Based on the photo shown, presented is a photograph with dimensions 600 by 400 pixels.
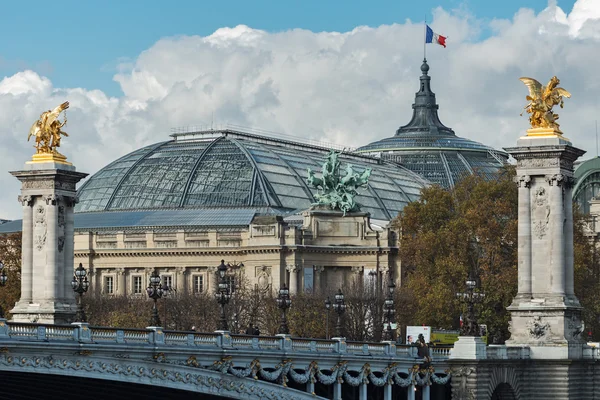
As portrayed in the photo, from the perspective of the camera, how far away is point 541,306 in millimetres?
81688

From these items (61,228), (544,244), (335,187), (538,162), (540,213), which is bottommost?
(544,244)

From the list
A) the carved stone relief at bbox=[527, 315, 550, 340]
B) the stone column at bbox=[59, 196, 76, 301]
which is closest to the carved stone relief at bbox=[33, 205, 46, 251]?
the stone column at bbox=[59, 196, 76, 301]

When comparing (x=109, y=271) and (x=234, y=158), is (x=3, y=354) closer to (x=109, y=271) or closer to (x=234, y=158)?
(x=109, y=271)

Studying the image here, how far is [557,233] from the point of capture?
82.2 m

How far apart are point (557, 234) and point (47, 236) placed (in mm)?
23301

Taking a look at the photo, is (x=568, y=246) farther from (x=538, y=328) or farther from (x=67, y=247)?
(x=67, y=247)

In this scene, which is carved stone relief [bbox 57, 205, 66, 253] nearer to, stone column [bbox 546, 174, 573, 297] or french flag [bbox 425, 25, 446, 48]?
stone column [bbox 546, 174, 573, 297]

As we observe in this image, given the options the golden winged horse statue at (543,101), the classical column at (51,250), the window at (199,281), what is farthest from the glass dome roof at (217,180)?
the golden winged horse statue at (543,101)

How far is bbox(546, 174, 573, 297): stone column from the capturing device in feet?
269

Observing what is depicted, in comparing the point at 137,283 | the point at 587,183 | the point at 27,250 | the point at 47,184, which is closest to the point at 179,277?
the point at 137,283

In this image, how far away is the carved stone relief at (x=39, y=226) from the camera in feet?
292

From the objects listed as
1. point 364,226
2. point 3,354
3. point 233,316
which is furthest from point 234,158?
point 3,354

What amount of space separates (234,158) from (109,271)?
20239mm

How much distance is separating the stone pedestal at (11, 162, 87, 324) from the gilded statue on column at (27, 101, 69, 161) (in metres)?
0.67
